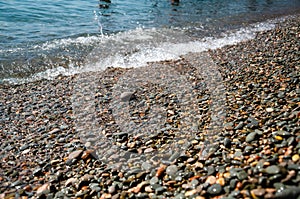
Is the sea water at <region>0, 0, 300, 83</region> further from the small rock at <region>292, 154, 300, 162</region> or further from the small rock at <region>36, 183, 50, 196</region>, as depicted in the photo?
the small rock at <region>292, 154, 300, 162</region>

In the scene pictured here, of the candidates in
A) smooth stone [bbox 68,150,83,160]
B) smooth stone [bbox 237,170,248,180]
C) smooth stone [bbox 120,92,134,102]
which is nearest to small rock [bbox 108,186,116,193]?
smooth stone [bbox 68,150,83,160]

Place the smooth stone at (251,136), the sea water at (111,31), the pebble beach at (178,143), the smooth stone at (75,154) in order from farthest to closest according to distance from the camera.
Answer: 1. the sea water at (111,31)
2. the smooth stone at (75,154)
3. the smooth stone at (251,136)
4. the pebble beach at (178,143)

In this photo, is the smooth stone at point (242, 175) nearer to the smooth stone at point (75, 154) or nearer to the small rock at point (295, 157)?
the small rock at point (295, 157)

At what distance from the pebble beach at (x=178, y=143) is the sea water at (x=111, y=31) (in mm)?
2691

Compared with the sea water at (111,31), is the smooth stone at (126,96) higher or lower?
lower

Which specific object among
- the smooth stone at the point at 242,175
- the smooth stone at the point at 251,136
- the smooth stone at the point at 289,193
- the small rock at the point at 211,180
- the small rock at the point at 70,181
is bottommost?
the small rock at the point at 70,181

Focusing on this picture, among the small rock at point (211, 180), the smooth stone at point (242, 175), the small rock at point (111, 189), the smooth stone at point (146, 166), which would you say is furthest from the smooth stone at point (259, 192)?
the small rock at point (111, 189)

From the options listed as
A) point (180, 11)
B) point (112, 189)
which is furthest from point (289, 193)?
point (180, 11)

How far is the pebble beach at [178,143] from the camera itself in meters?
3.07

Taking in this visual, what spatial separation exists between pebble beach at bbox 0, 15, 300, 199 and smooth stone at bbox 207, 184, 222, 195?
0.5 inches

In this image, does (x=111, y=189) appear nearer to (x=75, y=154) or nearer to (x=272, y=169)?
(x=75, y=154)

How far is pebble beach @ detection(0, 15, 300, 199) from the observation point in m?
3.07

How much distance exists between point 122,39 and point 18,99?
266 inches

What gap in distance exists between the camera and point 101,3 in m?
22.3
